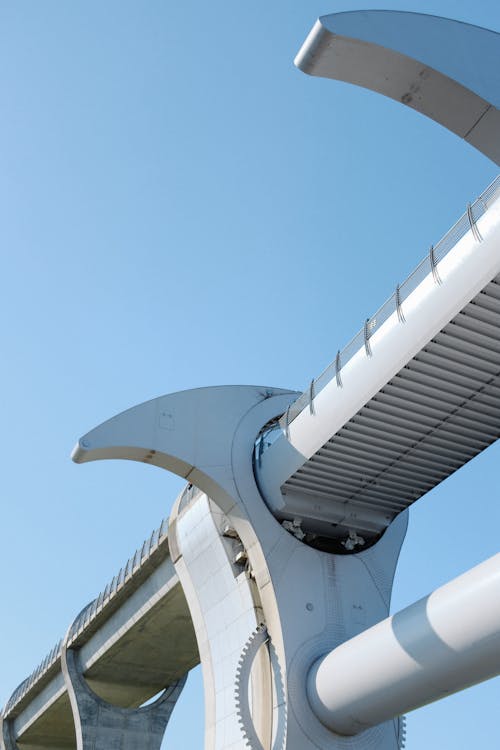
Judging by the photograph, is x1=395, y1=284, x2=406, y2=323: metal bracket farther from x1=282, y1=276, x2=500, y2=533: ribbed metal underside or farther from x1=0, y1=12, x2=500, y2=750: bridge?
x1=282, y1=276, x2=500, y2=533: ribbed metal underside

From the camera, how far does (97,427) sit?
16953mm

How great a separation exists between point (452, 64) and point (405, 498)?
9273mm

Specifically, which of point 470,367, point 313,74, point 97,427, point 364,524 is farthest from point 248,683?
point 313,74

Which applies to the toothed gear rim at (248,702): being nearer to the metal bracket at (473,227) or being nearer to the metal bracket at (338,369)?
the metal bracket at (338,369)

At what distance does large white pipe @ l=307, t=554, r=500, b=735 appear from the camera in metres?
12.0

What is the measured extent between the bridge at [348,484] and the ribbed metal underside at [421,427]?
4cm

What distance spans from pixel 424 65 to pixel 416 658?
8.39 m

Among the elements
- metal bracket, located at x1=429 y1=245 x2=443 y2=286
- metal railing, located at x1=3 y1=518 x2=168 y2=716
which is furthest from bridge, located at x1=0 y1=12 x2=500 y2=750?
metal railing, located at x1=3 y1=518 x2=168 y2=716

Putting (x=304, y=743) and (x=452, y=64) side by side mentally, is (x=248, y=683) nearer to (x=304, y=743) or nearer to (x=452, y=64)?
(x=304, y=743)

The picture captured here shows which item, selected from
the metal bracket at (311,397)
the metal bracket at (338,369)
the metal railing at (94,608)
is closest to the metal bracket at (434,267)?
the metal bracket at (338,369)

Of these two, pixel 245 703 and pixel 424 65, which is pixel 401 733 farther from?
pixel 424 65

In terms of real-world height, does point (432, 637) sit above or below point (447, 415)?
below

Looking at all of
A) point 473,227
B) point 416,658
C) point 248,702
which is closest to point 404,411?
point 473,227

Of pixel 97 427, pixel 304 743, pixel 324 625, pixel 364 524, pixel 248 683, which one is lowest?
pixel 304 743
